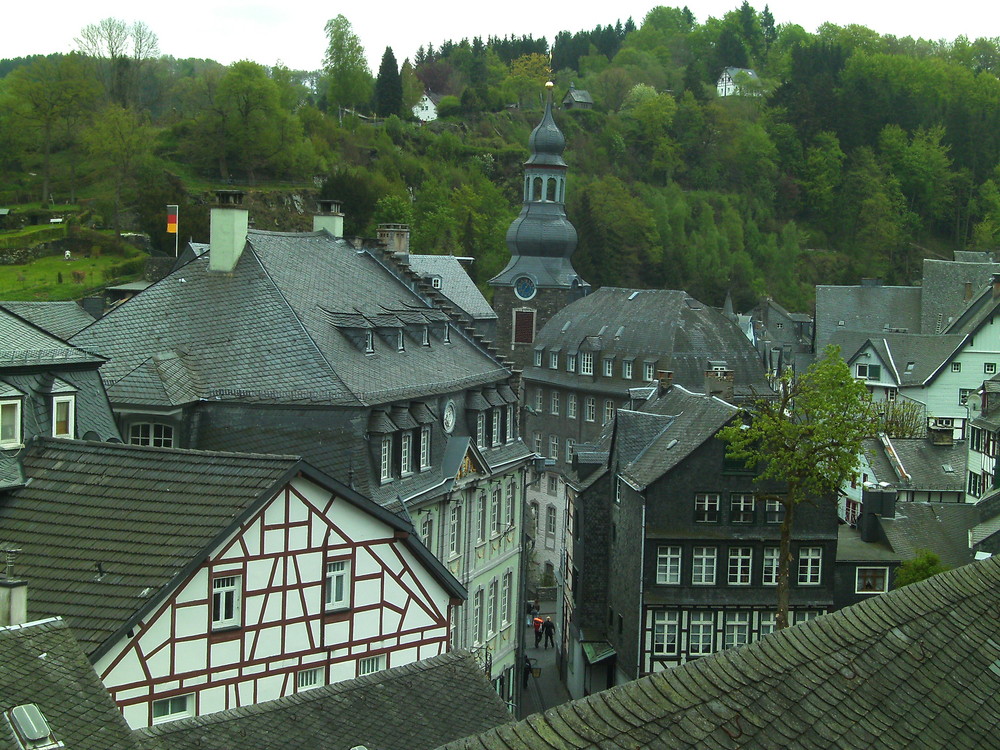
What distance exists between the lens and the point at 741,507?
114 ft

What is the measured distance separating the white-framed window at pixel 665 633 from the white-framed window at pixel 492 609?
163 inches

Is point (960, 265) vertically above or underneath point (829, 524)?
above

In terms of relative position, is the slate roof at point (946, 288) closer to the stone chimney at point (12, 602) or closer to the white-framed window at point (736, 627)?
the white-framed window at point (736, 627)

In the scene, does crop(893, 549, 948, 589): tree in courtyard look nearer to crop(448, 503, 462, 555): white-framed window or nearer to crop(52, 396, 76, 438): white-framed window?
crop(448, 503, 462, 555): white-framed window

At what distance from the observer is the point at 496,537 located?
3428 cm

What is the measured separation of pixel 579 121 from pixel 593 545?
104167 millimetres

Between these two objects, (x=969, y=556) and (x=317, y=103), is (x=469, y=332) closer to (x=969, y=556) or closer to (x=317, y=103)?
(x=969, y=556)

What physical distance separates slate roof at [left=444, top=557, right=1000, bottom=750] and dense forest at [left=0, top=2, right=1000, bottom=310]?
64.9 m

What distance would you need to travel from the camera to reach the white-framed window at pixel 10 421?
20688 millimetres

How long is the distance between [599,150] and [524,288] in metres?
58.5

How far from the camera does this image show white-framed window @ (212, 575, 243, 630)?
59.4ft

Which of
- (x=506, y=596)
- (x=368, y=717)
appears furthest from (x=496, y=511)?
(x=368, y=717)

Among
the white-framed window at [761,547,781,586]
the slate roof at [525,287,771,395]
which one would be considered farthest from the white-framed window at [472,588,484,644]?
the slate roof at [525,287,771,395]

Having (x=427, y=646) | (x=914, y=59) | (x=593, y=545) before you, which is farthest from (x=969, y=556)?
(x=914, y=59)
